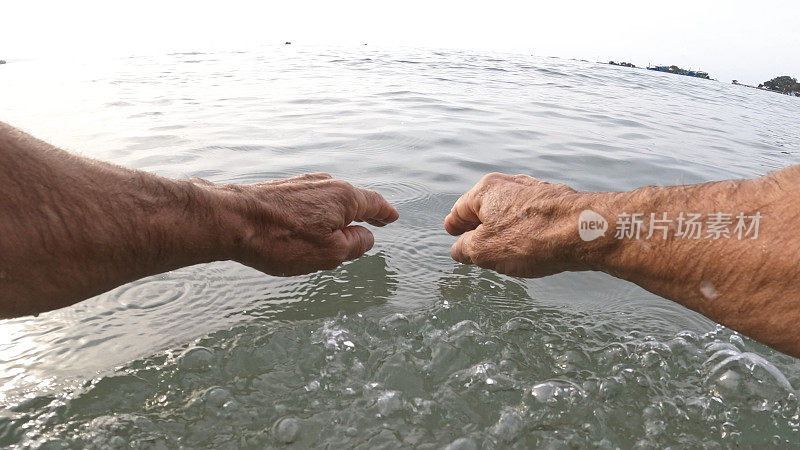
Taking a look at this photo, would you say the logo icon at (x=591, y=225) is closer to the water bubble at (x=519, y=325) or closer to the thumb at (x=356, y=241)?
the water bubble at (x=519, y=325)

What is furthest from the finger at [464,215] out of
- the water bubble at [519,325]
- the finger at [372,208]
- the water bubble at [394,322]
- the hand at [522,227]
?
the water bubble at [394,322]

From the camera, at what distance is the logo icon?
1981mm

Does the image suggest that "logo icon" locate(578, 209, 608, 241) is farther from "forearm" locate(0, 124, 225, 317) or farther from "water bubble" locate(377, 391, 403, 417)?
"forearm" locate(0, 124, 225, 317)

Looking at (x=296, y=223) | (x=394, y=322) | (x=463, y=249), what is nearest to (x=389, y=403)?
(x=394, y=322)

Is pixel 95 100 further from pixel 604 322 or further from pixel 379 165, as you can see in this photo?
pixel 604 322

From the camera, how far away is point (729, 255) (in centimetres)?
162

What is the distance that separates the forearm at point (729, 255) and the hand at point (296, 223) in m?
1.14

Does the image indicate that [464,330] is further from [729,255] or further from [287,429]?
[729,255]

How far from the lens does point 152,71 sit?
10945mm

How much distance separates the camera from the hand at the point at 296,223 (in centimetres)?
206

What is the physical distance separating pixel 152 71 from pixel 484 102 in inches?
290

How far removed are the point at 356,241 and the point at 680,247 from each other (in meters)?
1.42

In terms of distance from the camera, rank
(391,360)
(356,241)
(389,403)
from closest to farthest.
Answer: (389,403) → (391,360) → (356,241)

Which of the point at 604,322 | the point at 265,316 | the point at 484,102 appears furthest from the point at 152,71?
the point at 604,322
